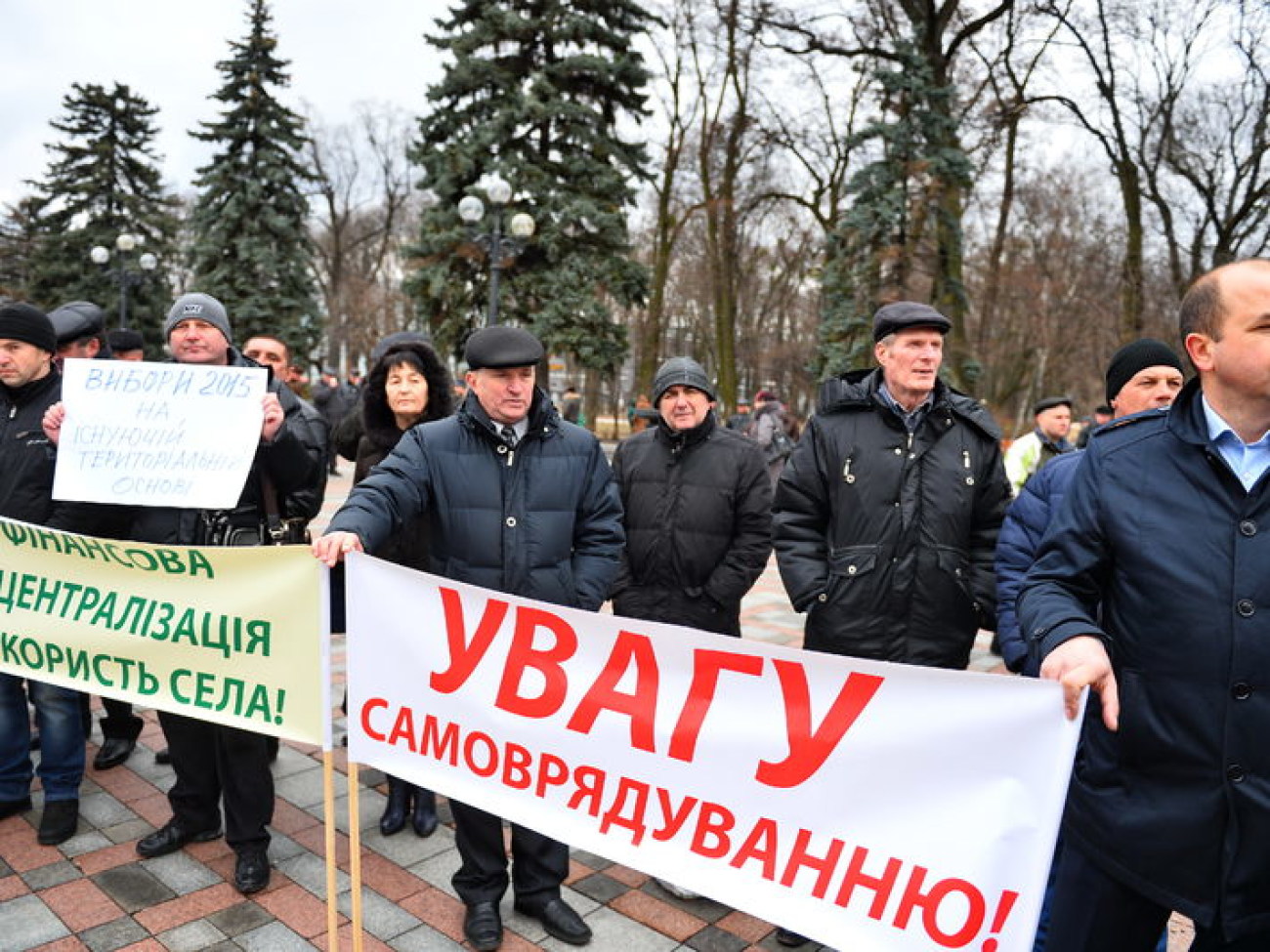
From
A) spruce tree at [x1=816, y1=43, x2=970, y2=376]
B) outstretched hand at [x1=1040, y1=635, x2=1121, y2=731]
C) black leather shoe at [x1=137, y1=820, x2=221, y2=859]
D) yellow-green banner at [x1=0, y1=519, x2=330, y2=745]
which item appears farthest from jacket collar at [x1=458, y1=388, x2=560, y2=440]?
spruce tree at [x1=816, y1=43, x2=970, y2=376]

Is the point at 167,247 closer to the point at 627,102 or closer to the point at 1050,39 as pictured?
the point at 627,102

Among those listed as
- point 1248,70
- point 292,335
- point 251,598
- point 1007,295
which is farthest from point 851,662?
point 1007,295

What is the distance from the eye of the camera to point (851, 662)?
2.13 meters

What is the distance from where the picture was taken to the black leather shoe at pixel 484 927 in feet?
9.73

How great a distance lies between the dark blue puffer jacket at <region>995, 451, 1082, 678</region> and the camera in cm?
297

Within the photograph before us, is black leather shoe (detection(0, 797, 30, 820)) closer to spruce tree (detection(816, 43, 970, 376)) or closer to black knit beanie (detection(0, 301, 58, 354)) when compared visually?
black knit beanie (detection(0, 301, 58, 354))

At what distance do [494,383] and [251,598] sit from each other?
1.08 m

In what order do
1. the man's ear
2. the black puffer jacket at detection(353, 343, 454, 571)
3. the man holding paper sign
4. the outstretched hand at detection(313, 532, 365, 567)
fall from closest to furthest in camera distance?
the man's ear, the outstretched hand at detection(313, 532, 365, 567), the man holding paper sign, the black puffer jacket at detection(353, 343, 454, 571)

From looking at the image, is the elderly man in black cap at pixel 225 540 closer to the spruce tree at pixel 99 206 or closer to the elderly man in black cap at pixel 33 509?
the elderly man in black cap at pixel 33 509

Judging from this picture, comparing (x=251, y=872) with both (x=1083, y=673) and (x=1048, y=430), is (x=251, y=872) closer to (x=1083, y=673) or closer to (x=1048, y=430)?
(x=1083, y=673)

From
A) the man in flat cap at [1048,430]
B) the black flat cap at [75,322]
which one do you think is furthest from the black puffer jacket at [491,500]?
the man in flat cap at [1048,430]

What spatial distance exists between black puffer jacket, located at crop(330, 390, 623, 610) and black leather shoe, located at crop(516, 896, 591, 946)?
1.05 meters

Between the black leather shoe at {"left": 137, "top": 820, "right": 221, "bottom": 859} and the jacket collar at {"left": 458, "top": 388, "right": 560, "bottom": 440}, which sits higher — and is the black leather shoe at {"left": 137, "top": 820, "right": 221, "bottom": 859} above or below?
below

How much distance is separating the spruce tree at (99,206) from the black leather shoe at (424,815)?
34.9 m
